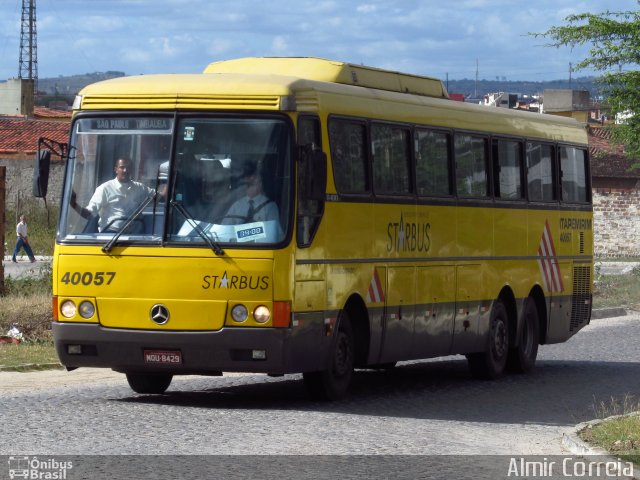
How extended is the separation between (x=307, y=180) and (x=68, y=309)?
2593 millimetres

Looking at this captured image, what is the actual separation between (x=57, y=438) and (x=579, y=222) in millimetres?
12594

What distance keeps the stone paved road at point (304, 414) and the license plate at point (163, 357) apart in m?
0.45

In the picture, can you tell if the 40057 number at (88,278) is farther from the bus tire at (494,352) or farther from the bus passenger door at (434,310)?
the bus tire at (494,352)

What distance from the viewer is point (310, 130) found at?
14.8 metres

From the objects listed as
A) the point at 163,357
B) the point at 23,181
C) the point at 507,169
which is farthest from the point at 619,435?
the point at 23,181

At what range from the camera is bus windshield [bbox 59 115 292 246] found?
46.8 feet

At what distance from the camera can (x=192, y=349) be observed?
14133 millimetres

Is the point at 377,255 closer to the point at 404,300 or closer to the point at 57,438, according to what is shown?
the point at 404,300

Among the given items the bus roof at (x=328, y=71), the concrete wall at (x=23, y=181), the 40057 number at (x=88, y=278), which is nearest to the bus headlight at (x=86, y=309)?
the 40057 number at (x=88, y=278)

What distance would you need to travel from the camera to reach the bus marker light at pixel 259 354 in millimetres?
14031

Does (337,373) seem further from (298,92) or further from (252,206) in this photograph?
(298,92)

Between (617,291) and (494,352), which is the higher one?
(617,291)

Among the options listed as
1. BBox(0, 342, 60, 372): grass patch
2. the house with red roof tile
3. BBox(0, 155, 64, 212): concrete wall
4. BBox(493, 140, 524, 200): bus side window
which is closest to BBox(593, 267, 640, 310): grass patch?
BBox(493, 140, 524, 200): bus side window

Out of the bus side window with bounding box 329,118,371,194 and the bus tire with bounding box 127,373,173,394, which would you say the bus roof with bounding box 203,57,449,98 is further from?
the bus tire with bounding box 127,373,173,394
